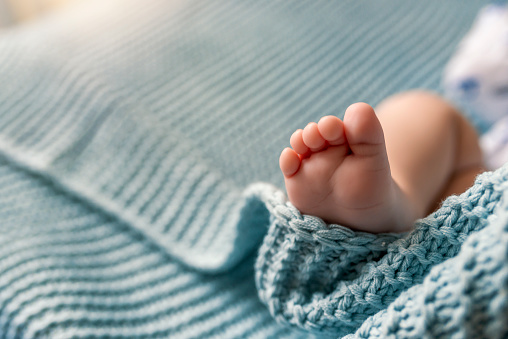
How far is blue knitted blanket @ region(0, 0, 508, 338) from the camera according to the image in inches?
17.2

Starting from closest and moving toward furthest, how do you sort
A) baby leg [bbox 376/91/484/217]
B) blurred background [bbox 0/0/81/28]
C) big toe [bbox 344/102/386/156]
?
1. big toe [bbox 344/102/386/156]
2. baby leg [bbox 376/91/484/217]
3. blurred background [bbox 0/0/81/28]

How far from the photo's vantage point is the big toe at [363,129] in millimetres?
418

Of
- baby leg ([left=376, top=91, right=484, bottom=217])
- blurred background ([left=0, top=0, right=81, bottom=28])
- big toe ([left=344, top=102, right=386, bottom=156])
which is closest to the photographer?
big toe ([left=344, top=102, right=386, bottom=156])

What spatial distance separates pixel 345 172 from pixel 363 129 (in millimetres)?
50

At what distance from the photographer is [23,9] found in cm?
156

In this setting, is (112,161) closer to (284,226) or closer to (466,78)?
(284,226)

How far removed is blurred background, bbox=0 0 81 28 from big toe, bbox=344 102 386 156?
5.01ft

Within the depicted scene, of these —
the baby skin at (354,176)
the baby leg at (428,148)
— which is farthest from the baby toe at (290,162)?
the baby leg at (428,148)

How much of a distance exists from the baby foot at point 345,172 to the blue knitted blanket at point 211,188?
0.06ft

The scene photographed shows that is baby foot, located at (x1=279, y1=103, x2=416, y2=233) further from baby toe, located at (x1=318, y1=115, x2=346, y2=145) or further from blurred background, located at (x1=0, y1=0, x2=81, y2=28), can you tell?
blurred background, located at (x1=0, y1=0, x2=81, y2=28)

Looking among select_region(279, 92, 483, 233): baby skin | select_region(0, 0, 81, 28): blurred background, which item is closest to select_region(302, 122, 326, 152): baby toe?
select_region(279, 92, 483, 233): baby skin

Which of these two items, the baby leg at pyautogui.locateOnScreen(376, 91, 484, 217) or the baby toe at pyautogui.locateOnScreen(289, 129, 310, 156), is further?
the baby leg at pyautogui.locateOnScreen(376, 91, 484, 217)

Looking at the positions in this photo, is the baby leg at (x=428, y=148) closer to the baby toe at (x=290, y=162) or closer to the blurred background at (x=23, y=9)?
the baby toe at (x=290, y=162)

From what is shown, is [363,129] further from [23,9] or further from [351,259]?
[23,9]
